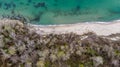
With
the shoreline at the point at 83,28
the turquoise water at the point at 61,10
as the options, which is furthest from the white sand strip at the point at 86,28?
the turquoise water at the point at 61,10

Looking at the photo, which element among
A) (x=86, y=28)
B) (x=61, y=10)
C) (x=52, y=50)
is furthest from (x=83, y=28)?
(x=52, y=50)

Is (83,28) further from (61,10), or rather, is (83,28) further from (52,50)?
(52,50)

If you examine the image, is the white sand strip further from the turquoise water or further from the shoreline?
the turquoise water

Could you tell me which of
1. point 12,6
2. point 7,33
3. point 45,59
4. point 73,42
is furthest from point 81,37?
point 12,6

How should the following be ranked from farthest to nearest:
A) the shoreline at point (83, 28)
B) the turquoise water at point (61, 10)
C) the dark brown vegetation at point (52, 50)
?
the turquoise water at point (61, 10) < the shoreline at point (83, 28) < the dark brown vegetation at point (52, 50)

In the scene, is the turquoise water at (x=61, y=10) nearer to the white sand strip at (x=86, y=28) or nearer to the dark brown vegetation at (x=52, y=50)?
the white sand strip at (x=86, y=28)

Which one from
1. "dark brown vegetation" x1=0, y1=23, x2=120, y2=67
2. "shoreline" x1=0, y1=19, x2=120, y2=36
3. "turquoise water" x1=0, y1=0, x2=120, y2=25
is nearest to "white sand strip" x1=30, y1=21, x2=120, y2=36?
"shoreline" x1=0, y1=19, x2=120, y2=36

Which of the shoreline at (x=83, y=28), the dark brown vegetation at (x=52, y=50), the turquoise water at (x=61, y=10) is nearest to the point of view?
the dark brown vegetation at (x=52, y=50)

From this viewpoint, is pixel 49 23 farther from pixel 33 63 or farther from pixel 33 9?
pixel 33 63
